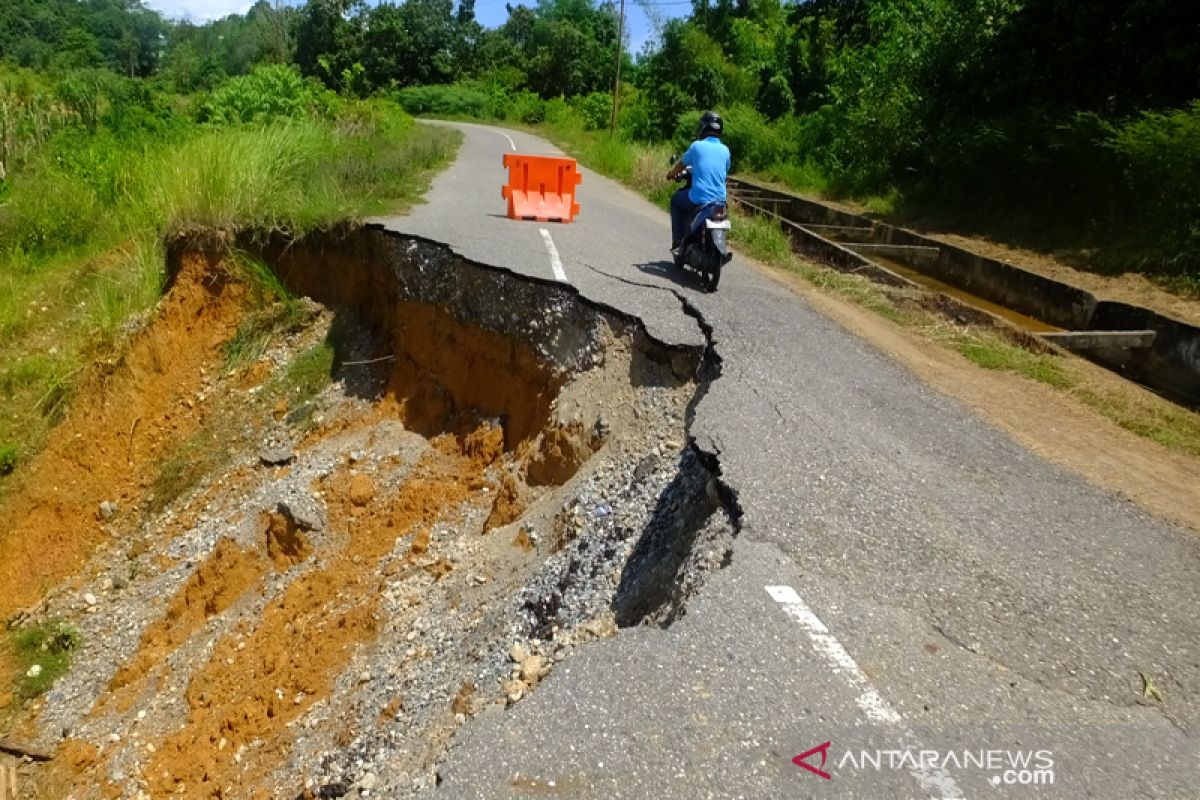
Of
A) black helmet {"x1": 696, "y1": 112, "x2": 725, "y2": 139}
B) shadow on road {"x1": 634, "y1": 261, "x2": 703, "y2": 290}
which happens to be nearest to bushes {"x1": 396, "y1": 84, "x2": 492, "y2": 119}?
shadow on road {"x1": 634, "y1": 261, "x2": 703, "y2": 290}

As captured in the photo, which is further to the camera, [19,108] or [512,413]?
[19,108]

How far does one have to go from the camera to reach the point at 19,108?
18.3m

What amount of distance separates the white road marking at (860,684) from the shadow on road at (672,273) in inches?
209

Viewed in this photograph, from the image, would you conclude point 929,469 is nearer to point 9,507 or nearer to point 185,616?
point 185,616

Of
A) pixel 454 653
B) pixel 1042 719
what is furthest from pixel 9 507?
pixel 1042 719

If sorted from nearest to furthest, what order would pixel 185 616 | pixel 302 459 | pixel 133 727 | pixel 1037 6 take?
1. pixel 133 727
2. pixel 185 616
3. pixel 302 459
4. pixel 1037 6

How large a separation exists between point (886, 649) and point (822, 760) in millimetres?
737

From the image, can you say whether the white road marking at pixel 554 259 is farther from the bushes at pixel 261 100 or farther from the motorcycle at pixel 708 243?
the bushes at pixel 261 100

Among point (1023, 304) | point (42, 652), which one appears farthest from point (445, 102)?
point (42, 652)

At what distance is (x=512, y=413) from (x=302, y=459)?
7.78 ft

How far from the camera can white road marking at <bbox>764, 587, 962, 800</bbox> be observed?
273 cm

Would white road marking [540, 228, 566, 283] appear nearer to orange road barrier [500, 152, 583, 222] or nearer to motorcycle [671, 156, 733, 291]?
orange road barrier [500, 152, 583, 222]

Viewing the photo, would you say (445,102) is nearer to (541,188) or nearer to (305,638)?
(541,188)

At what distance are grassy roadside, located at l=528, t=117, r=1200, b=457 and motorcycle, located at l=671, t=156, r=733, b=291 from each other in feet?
7.72
